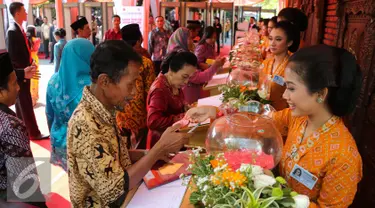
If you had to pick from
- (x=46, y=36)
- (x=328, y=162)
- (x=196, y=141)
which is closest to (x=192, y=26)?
(x=196, y=141)

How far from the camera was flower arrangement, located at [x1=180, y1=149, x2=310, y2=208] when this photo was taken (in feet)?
2.62

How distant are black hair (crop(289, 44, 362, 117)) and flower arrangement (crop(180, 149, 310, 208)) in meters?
0.42

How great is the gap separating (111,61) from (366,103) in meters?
1.77

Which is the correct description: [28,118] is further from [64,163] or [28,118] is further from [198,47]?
[198,47]

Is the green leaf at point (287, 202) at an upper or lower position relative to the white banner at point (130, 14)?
lower

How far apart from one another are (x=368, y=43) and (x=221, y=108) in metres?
1.14

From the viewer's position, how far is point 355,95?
1.09 m

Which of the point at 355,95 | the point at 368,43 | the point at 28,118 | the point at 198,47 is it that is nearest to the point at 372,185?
the point at 368,43

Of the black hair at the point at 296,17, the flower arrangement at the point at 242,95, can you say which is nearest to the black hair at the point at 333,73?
the flower arrangement at the point at 242,95

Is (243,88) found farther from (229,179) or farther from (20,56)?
(20,56)

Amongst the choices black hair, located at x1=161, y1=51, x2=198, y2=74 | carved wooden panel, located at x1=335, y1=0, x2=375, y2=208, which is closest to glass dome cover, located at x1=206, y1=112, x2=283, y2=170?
Result: black hair, located at x1=161, y1=51, x2=198, y2=74

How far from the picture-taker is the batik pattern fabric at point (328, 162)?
1.06m

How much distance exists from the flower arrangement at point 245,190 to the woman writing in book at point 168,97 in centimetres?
110

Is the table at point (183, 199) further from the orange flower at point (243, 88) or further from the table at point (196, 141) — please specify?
the orange flower at point (243, 88)
